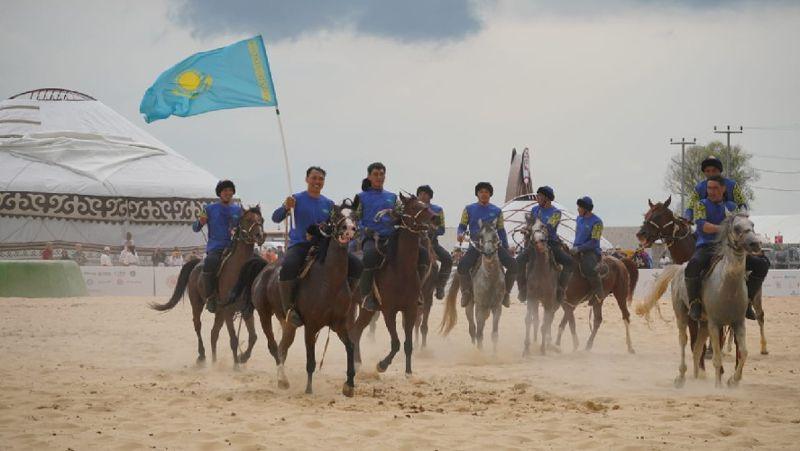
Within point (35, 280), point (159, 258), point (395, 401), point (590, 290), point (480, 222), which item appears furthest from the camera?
point (159, 258)

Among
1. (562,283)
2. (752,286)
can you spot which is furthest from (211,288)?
(752,286)

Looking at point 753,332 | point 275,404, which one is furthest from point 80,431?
point 753,332

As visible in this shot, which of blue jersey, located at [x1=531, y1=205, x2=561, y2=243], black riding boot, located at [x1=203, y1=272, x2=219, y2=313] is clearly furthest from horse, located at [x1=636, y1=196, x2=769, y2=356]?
black riding boot, located at [x1=203, y1=272, x2=219, y2=313]

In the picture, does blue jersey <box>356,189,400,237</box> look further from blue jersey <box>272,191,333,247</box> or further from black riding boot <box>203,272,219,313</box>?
black riding boot <box>203,272,219,313</box>

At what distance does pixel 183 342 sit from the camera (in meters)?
18.0

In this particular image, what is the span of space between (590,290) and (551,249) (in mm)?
1146

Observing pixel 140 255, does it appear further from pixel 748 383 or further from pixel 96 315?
pixel 748 383

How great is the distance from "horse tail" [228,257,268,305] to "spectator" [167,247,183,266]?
25.9m

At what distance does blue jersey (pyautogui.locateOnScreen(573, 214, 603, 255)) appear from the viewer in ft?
55.4

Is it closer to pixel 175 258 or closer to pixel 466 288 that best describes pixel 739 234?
pixel 466 288

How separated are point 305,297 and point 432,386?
2085 millimetres

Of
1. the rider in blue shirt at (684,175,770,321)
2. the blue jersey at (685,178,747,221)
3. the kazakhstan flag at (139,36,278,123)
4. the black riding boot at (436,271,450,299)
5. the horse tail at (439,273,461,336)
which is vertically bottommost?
the horse tail at (439,273,461,336)

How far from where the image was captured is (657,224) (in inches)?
522

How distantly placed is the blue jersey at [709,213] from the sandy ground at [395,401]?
68.3 inches
